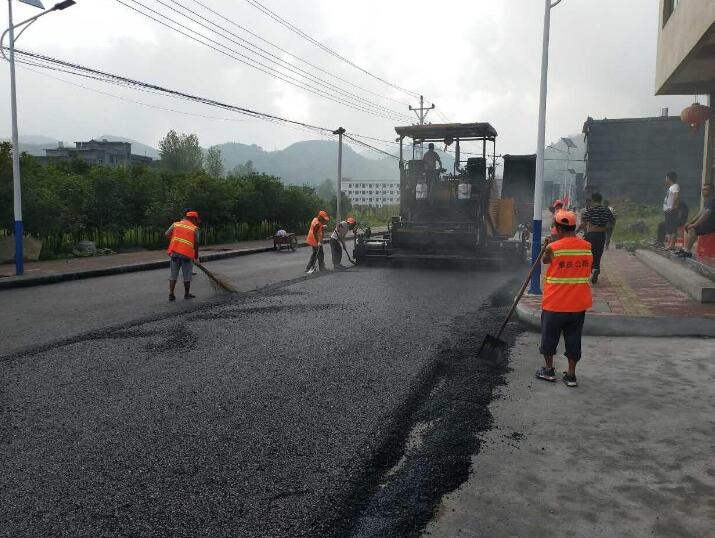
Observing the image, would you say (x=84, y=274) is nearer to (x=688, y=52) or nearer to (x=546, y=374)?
(x=546, y=374)

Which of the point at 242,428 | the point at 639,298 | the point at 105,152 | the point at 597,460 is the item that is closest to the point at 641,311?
the point at 639,298

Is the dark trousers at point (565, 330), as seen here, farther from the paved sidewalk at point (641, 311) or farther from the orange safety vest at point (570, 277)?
the paved sidewalk at point (641, 311)

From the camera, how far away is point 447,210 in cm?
1492

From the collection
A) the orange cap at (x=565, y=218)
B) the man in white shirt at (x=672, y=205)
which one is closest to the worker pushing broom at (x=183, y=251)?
the orange cap at (x=565, y=218)

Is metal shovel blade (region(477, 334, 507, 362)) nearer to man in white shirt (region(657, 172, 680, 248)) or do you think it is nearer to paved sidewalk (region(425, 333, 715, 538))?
paved sidewalk (region(425, 333, 715, 538))

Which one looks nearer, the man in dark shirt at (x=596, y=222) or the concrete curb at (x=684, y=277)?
the concrete curb at (x=684, y=277)

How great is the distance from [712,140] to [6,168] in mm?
17560

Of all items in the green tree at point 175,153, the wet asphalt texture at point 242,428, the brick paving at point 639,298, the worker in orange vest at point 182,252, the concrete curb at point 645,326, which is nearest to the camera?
the wet asphalt texture at point 242,428

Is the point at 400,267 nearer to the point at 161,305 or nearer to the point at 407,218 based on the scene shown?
the point at 407,218

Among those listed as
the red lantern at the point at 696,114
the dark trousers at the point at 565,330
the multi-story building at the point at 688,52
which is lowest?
the dark trousers at the point at 565,330

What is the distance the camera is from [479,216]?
14352 millimetres

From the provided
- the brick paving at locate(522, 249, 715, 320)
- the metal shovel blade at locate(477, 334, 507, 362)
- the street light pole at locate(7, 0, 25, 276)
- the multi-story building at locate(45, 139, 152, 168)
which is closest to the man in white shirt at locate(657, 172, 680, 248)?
the brick paving at locate(522, 249, 715, 320)

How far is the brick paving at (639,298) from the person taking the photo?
7.61m

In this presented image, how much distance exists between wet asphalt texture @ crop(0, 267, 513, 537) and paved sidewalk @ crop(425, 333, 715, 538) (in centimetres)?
21
